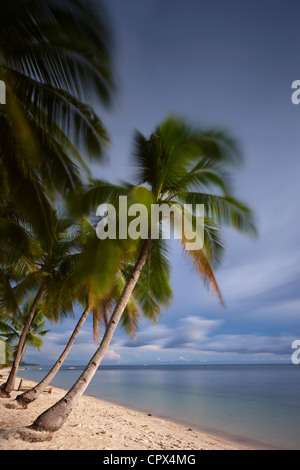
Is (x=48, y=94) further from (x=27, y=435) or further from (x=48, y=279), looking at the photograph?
(x=48, y=279)

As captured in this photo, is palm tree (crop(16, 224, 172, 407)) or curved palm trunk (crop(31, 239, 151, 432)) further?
palm tree (crop(16, 224, 172, 407))

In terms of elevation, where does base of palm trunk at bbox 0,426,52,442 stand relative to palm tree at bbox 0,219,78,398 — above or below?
below

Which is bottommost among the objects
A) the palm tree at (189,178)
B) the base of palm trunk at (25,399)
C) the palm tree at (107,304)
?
the base of palm trunk at (25,399)

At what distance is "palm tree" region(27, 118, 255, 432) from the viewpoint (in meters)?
6.48

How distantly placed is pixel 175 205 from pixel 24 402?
27.8 feet

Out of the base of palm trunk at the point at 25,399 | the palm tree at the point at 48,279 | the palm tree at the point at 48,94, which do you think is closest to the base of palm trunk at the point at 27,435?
the palm tree at the point at 48,94

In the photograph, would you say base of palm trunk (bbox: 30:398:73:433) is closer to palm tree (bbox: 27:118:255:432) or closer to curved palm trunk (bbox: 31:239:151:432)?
curved palm trunk (bbox: 31:239:151:432)

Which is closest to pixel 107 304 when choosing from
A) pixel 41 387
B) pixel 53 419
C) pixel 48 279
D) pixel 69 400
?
pixel 48 279

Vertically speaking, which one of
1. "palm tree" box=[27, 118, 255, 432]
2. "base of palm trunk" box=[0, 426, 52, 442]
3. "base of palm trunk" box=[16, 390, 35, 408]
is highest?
"palm tree" box=[27, 118, 255, 432]

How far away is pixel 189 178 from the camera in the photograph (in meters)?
6.92

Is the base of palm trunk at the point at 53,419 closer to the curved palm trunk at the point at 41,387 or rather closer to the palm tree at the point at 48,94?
the palm tree at the point at 48,94

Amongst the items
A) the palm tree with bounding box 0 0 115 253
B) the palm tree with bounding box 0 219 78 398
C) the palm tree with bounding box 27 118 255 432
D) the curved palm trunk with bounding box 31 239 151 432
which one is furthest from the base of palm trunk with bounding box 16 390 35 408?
the palm tree with bounding box 0 0 115 253

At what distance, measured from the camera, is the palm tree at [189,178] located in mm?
6484

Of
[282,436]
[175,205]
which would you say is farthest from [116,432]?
[282,436]
